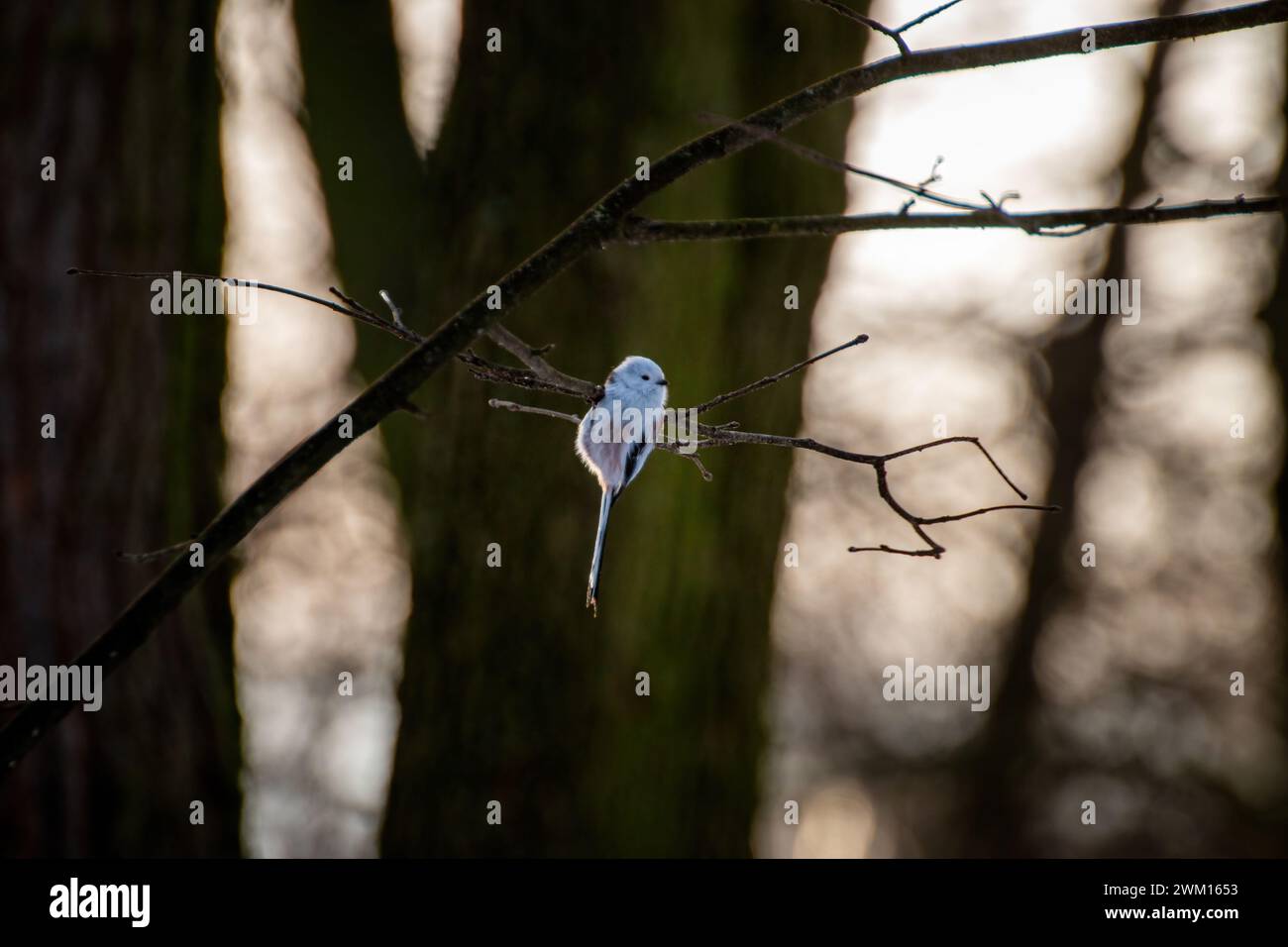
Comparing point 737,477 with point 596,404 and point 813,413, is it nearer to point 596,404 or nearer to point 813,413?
point 596,404

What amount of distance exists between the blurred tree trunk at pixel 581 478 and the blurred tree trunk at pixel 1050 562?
5.46 meters

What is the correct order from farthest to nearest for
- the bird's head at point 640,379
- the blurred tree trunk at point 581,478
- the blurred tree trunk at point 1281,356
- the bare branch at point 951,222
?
the blurred tree trunk at point 1281,356
the blurred tree trunk at point 581,478
the bird's head at point 640,379
the bare branch at point 951,222

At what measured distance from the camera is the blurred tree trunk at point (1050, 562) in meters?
7.74

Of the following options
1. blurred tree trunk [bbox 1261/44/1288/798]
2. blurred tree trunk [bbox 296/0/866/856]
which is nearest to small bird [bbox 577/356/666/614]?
blurred tree trunk [bbox 296/0/866/856]

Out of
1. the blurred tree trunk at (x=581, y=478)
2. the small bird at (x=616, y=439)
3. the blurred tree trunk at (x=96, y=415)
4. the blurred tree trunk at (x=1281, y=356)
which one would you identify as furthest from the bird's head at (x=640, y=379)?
the blurred tree trunk at (x=1281, y=356)

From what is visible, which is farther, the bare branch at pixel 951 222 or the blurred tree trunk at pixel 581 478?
the blurred tree trunk at pixel 581 478

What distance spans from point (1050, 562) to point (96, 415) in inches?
305

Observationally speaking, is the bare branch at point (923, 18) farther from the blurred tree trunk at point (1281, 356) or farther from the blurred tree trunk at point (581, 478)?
the blurred tree trunk at point (1281, 356)

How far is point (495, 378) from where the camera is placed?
1343 millimetres

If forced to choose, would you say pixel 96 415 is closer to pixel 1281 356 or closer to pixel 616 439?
pixel 616 439

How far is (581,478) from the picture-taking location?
2.99 metres

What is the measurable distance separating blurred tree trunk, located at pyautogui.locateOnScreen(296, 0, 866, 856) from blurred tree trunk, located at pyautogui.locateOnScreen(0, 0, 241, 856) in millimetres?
851

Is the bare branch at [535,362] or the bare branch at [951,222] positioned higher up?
the bare branch at [951,222]
